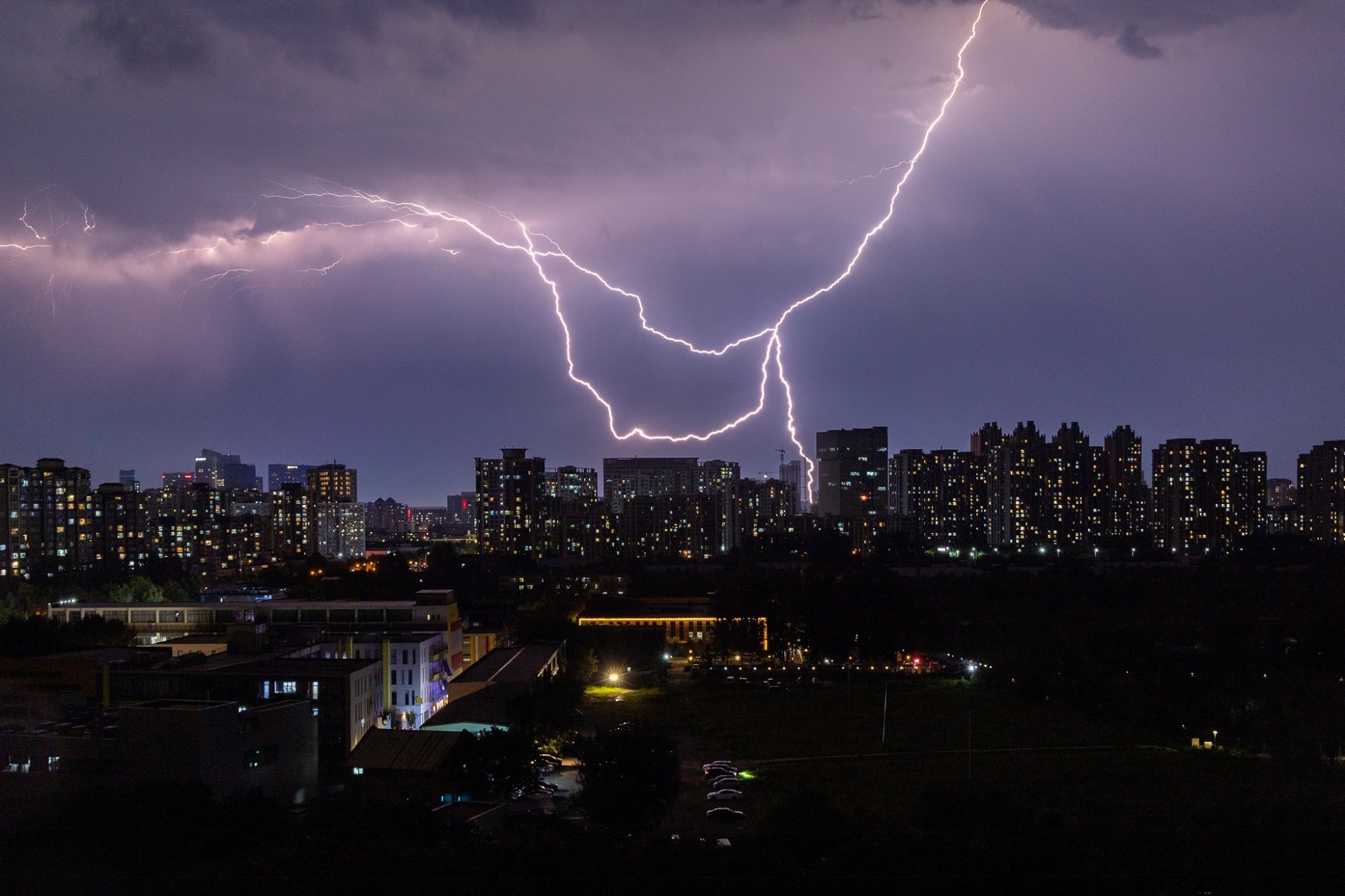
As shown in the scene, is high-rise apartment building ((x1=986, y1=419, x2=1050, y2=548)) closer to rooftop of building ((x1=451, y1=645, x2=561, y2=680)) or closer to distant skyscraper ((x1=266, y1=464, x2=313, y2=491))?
→ rooftop of building ((x1=451, y1=645, x2=561, y2=680))

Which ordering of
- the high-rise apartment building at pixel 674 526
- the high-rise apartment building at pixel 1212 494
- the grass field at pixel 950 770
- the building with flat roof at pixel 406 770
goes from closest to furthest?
the grass field at pixel 950 770
the building with flat roof at pixel 406 770
the high-rise apartment building at pixel 1212 494
the high-rise apartment building at pixel 674 526

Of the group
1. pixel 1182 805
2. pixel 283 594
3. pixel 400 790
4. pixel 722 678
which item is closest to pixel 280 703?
pixel 400 790

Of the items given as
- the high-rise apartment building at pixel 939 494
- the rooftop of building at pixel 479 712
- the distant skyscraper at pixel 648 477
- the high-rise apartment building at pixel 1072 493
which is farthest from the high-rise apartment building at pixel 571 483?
the rooftop of building at pixel 479 712

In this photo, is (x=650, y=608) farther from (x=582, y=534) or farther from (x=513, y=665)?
(x=582, y=534)

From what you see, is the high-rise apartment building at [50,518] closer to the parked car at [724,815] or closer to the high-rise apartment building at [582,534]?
the high-rise apartment building at [582,534]

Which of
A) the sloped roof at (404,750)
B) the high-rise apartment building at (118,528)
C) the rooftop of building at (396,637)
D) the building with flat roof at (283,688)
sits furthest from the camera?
the high-rise apartment building at (118,528)

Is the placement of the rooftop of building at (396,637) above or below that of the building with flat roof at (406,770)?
above
